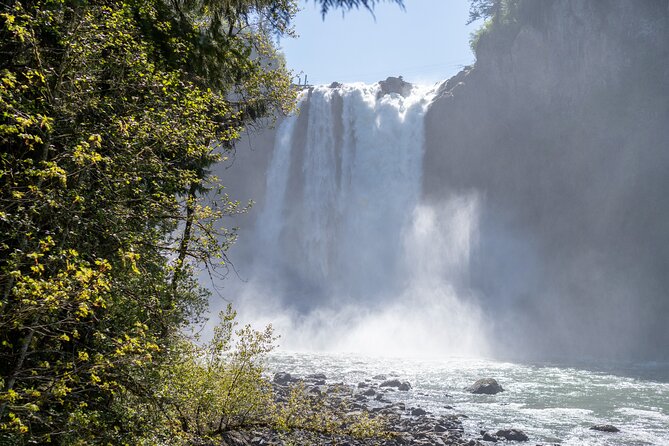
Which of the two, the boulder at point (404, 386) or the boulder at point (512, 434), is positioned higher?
the boulder at point (404, 386)

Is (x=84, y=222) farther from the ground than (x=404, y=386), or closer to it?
closer to it

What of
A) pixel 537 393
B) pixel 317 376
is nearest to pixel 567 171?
pixel 537 393

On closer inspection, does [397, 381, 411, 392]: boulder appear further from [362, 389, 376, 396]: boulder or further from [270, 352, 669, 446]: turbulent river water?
[362, 389, 376, 396]: boulder

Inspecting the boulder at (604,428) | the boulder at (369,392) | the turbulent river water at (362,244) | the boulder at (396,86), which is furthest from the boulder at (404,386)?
the boulder at (396,86)

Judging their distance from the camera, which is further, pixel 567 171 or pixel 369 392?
pixel 567 171

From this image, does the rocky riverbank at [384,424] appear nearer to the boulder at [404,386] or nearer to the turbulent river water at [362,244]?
the boulder at [404,386]

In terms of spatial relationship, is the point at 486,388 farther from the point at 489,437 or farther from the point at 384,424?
the point at 384,424

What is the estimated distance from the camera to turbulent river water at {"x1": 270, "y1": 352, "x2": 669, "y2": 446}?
1571cm

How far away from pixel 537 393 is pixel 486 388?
2.13 meters

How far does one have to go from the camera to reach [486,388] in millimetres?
21609

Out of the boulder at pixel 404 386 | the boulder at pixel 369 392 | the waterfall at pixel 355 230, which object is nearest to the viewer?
the boulder at pixel 369 392

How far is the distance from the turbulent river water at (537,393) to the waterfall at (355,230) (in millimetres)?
9787

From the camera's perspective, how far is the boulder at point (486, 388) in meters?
21.5

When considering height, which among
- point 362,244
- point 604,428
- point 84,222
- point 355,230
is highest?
point 355,230
